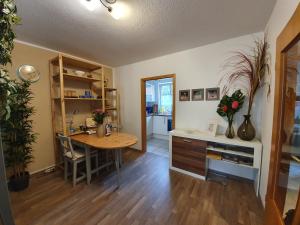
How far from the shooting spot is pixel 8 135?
1.92 meters

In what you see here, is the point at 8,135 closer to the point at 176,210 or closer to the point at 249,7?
the point at 176,210

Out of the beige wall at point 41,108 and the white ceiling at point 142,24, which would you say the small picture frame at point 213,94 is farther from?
the beige wall at point 41,108

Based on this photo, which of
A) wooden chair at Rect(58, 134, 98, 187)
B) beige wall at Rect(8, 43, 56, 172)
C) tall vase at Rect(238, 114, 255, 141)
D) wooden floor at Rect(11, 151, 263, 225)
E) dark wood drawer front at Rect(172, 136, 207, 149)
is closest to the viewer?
wooden floor at Rect(11, 151, 263, 225)

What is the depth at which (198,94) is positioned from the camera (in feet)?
8.64

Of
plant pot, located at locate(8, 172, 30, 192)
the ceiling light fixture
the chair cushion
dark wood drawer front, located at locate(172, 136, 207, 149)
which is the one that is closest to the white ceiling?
the ceiling light fixture

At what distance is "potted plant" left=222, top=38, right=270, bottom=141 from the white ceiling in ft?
1.12

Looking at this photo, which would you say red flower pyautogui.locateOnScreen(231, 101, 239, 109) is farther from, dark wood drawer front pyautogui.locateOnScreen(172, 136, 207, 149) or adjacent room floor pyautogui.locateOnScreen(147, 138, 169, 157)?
adjacent room floor pyautogui.locateOnScreen(147, 138, 169, 157)

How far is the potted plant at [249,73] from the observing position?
6.03 feet

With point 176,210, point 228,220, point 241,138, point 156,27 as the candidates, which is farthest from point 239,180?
point 156,27

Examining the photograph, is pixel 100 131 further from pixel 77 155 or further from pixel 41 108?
pixel 41 108

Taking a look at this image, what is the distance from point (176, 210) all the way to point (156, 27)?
2516mm

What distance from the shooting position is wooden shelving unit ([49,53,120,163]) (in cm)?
249

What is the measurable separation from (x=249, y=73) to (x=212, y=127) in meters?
1.02

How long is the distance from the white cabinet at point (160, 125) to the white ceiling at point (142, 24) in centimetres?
272
